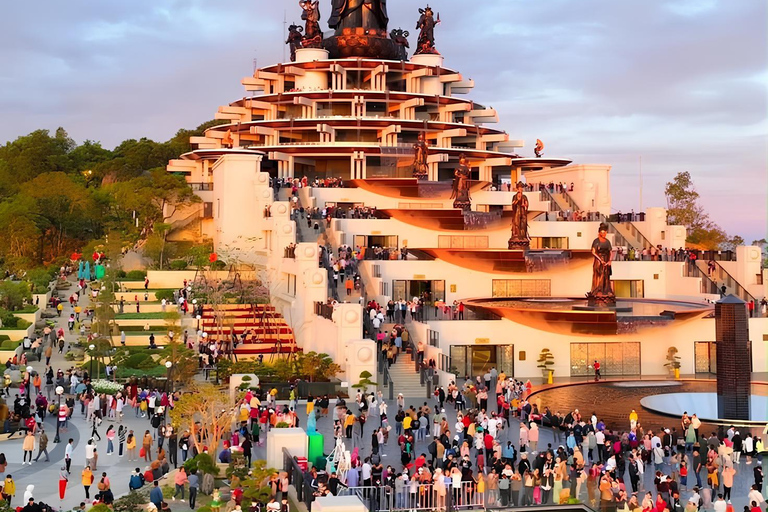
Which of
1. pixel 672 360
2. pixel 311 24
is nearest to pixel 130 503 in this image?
pixel 672 360

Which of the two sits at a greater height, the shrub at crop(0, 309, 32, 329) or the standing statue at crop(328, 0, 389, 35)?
the standing statue at crop(328, 0, 389, 35)

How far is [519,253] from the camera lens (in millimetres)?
49562

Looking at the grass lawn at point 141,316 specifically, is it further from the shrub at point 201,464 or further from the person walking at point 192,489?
the person walking at point 192,489

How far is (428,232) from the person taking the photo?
5684cm

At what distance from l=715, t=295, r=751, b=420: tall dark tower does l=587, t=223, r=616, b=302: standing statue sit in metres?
7.71

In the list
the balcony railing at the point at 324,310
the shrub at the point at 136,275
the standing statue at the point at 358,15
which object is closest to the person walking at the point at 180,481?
the balcony railing at the point at 324,310

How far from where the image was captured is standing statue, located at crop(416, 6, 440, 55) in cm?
7688

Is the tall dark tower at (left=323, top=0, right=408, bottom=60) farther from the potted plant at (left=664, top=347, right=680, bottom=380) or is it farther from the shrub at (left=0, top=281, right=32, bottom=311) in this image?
the potted plant at (left=664, top=347, right=680, bottom=380)

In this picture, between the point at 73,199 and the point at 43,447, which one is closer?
the point at 43,447

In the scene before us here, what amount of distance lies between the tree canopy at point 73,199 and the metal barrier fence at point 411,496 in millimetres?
48210

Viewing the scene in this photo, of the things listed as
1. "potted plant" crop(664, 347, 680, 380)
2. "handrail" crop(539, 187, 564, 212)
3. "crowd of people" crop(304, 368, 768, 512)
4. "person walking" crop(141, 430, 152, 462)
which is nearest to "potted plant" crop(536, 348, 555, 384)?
"potted plant" crop(664, 347, 680, 380)

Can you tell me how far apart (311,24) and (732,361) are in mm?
50787

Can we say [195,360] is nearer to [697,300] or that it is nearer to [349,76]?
[697,300]

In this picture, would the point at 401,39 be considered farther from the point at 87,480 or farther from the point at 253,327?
the point at 87,480
